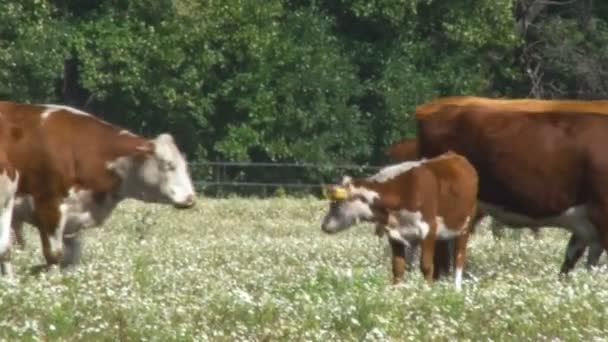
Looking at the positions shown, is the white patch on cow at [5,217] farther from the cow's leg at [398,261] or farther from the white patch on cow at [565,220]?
the white patch on cow at [565,220]

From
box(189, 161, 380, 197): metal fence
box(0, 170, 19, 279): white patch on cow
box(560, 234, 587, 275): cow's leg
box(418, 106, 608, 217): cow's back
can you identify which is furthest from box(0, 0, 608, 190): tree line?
box(0, 170, 19, 279): white patch on cow

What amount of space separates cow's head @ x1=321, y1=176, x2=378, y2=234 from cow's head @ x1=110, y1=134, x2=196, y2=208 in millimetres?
1539

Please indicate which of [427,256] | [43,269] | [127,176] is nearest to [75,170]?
[127,176]

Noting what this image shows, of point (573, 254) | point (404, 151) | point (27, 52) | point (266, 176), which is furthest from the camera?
point (266, 176)

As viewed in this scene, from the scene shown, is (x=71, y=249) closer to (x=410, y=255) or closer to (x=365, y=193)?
(x=365, y=193)

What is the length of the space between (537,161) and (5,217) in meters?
4.76

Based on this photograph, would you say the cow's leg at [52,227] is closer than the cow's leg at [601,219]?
Yes

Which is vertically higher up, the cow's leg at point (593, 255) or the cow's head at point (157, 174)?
the cow's head at point (157, 174)

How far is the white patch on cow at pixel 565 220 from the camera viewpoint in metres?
18.7

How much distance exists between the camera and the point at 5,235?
17.5m

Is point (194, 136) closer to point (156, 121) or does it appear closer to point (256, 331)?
point (156, 121)

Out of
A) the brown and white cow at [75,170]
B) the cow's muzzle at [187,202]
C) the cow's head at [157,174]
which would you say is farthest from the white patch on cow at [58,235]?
the cow's muzzle at [187,202]

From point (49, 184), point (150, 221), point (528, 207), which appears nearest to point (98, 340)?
point (49, 184)

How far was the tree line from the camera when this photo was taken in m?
47.6
